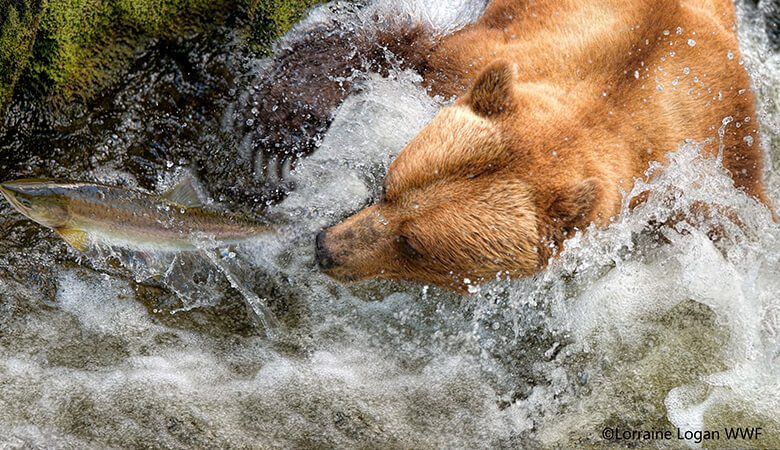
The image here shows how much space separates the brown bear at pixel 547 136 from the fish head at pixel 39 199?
1.35m

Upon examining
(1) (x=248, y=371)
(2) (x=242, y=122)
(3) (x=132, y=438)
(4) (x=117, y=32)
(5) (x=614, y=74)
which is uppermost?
(5) (x=614, y=74)

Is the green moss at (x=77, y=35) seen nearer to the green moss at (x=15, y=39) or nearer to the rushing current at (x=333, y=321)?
the green moss at (x=15, y=39)

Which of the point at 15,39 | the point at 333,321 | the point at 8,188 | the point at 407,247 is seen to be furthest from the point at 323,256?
the point at 15,39

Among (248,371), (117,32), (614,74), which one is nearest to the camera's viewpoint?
(614,74)

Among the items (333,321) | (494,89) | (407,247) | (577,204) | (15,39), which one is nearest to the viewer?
(577,204)

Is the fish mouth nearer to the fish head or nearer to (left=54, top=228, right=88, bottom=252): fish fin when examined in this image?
the fish head

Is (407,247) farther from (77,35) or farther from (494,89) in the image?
(77,35)

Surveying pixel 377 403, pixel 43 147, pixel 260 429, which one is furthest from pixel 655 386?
pixel 43 147

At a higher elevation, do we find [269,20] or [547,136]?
[547,136]

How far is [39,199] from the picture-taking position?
3305 mm

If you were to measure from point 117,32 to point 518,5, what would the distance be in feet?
8.30

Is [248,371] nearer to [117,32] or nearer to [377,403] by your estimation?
[377,403]

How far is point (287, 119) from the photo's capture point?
4387mm

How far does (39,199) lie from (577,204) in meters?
2.64
